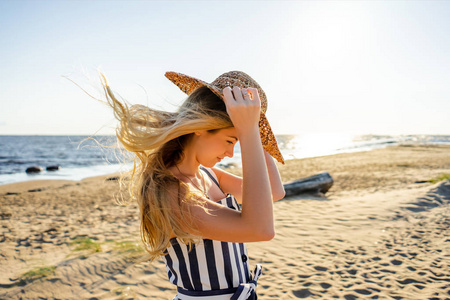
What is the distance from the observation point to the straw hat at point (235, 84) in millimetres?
1297

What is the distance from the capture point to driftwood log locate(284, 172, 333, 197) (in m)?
9.00

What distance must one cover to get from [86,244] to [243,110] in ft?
16.9

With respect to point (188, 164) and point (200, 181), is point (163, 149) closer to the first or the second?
point (188, 164)

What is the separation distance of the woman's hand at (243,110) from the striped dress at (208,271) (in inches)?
21.8

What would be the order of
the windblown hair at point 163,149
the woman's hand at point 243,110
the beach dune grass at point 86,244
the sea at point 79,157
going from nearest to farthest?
the woman's hand at point 243,110
the windblown hair at point 163,149
the sea at point 79,157
the beach dune grass at point 86,244

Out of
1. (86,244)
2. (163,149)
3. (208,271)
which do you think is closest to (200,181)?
(163,149)

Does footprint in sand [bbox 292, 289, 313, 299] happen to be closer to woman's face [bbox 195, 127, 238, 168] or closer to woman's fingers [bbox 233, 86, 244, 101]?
woman's face [bbox 195, 127, 238, 168]

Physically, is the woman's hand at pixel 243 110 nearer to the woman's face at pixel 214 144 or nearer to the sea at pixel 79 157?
the woman's face at pixel 214 144

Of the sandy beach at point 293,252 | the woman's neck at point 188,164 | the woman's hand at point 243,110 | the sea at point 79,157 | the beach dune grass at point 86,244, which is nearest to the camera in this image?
the woman's hand at point 243,110

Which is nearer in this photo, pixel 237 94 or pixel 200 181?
pixel 237 94

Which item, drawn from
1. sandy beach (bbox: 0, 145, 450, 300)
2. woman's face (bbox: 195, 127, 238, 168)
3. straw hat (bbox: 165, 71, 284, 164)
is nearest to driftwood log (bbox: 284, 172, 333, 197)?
sandy beach (bbox: 0, 145, 450, 300)

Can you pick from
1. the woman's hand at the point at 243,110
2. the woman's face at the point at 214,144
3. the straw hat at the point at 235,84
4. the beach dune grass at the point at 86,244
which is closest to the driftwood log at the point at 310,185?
the beach dune grass at the point at 86,244

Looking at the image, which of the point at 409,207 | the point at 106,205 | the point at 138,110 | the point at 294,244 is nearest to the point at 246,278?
the point at 138,110

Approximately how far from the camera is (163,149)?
148cm
